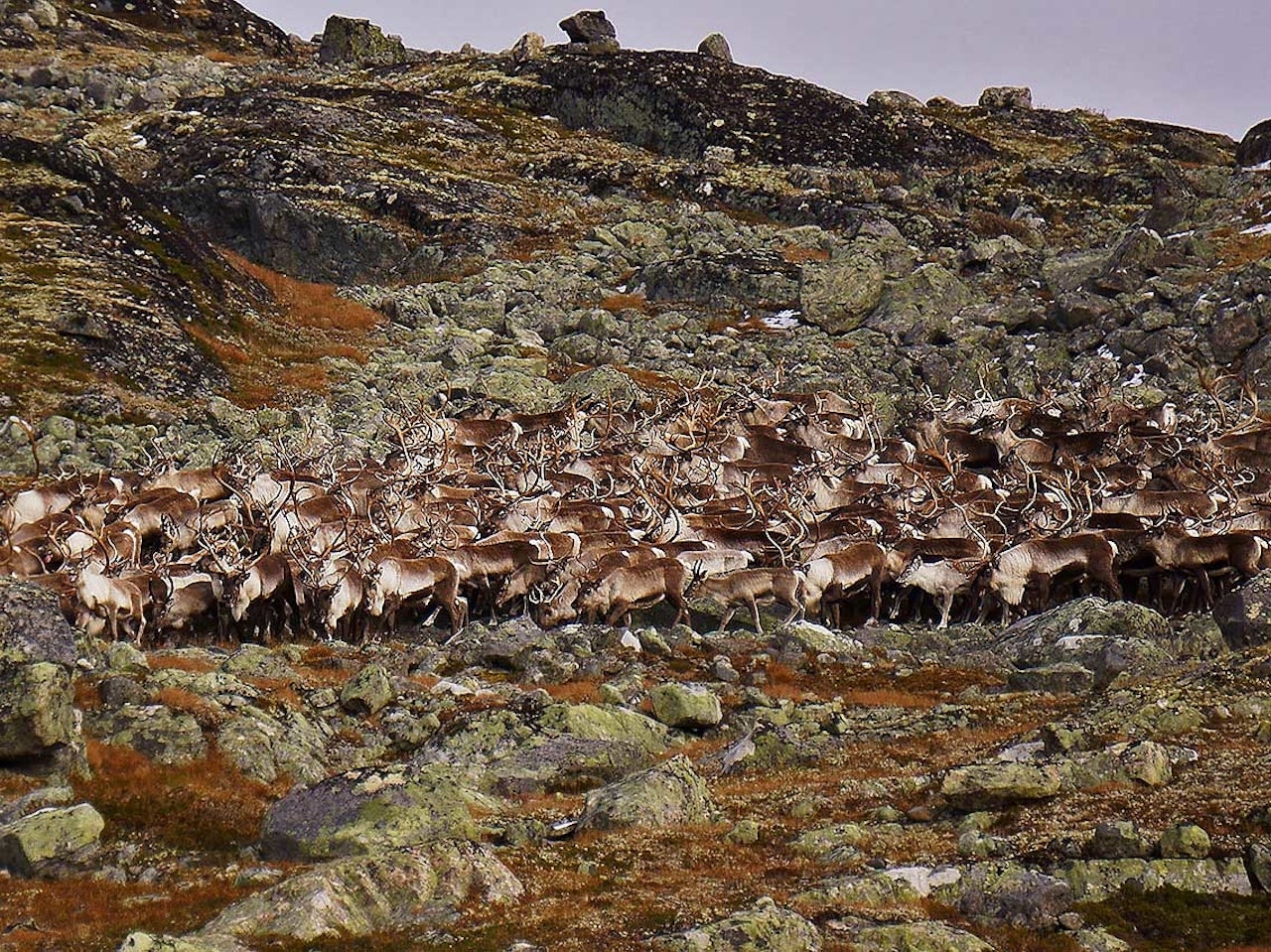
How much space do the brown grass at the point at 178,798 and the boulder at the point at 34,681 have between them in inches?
24.1

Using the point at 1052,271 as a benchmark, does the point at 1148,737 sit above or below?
below

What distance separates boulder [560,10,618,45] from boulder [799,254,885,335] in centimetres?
5085

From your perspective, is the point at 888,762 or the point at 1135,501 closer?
the point at 888,762

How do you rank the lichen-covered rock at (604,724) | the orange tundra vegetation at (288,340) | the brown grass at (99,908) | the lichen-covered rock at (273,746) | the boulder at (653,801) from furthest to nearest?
the orange tundra vegetation at (288,340) < the lichen-covered rock at (604,724) < the lichen-covered rock at (273,746) < the boulder at (653,801) < the brown grass at (99,908)

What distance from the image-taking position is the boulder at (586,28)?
97.6 meters

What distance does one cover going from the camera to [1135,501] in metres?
28.0

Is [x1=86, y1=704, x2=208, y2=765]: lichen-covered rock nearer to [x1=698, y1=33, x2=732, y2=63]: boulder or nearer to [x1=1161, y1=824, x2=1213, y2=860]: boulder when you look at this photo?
[x1=1161, y1=824, x2=1213, y2=860]: boulder

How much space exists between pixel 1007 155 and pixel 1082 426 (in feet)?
179

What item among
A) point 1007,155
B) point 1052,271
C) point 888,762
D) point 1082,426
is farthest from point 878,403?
point 1007,155

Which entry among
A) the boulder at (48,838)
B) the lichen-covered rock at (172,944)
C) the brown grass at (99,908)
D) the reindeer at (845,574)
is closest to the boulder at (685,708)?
the reindeer at (845,574)

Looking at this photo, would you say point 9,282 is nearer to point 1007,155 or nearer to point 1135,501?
point 1135,501

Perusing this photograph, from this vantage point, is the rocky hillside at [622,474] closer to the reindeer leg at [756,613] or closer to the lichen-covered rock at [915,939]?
the lichen-covered rock at [915,939]

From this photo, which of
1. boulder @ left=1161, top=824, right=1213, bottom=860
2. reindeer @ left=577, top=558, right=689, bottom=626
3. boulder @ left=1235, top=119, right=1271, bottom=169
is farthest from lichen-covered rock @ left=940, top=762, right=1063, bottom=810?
boulder @ left=1235, top=119, right=1271, bottom=169

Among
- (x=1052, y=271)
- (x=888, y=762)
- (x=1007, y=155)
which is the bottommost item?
(x=888, y=762)
